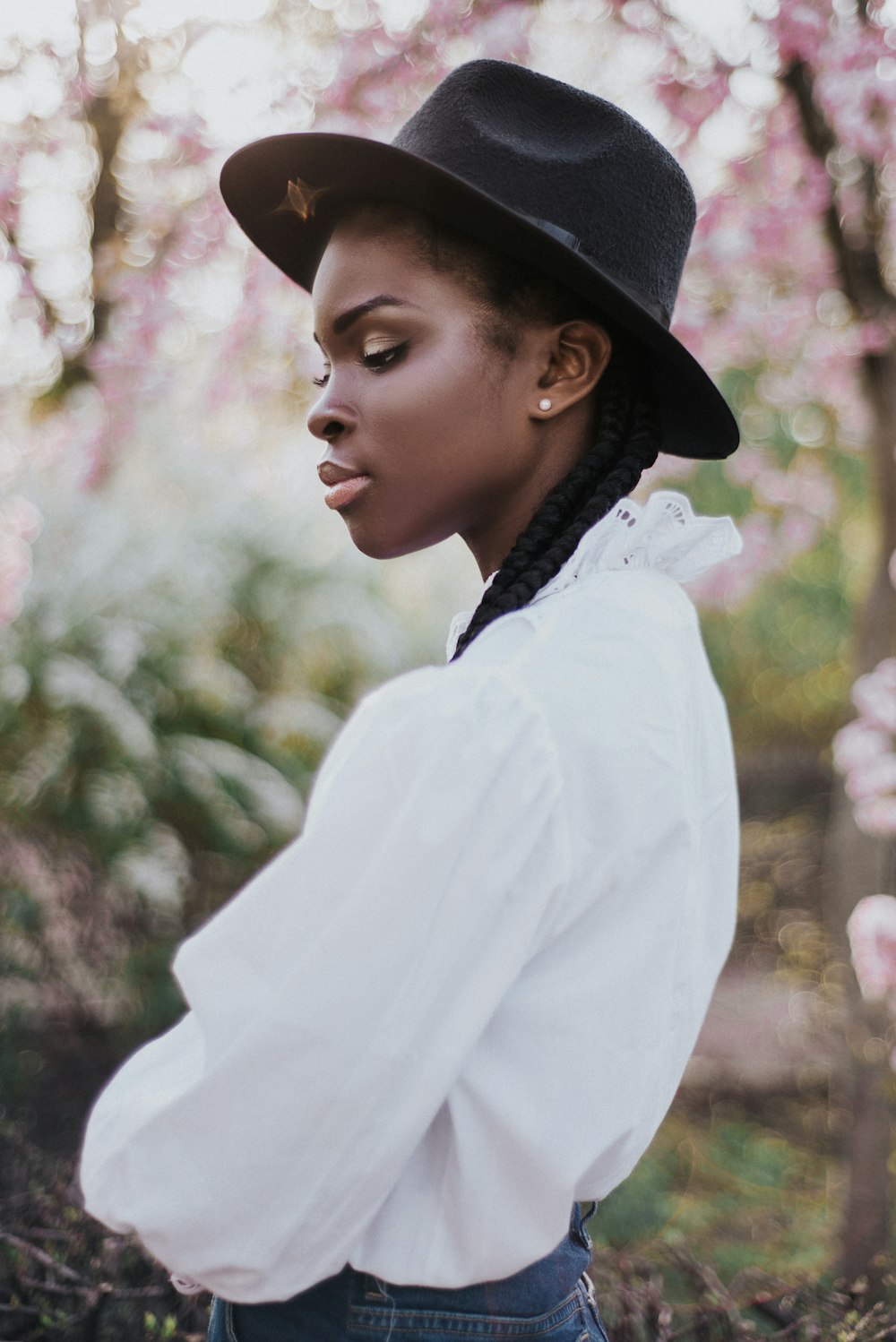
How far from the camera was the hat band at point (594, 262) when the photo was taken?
119 cm

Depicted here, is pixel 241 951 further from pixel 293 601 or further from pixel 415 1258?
pixel 293 601

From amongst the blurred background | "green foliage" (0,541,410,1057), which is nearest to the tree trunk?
the blurred background

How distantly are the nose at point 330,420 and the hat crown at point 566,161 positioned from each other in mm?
270

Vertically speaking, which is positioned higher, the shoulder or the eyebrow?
the eyebrow

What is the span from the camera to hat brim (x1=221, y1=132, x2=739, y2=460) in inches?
47.1

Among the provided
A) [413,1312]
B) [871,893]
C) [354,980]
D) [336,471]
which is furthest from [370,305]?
[871,893]

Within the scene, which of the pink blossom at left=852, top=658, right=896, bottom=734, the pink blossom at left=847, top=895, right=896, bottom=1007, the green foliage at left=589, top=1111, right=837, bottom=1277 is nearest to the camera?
the pink blossom at left=847, top=895, right=896, bottom=1007

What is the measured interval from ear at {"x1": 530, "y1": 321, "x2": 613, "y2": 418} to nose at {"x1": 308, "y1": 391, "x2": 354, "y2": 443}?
0.22 m

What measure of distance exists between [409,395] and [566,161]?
1.05ft

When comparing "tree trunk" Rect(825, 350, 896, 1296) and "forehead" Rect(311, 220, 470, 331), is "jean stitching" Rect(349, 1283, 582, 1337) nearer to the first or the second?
Result: "forehead" Rect(311, 220, 470, 331)

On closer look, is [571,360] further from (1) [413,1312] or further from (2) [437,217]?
(1) [413,1312]

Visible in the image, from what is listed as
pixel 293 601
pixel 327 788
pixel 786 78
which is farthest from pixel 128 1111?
pixel 293 601

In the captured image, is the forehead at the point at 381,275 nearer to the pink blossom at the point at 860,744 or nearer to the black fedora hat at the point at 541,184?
the black fedora hat at the point at 541,184

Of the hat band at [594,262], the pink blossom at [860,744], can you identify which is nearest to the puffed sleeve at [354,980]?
the hat band at [594,262]
